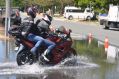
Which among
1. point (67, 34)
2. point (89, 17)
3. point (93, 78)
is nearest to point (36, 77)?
point (93, 78)

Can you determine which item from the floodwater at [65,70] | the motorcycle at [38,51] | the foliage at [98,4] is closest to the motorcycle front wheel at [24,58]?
the motorcycle at [38,51]

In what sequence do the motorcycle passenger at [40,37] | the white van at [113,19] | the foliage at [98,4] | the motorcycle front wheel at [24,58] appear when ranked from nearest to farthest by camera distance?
the motorcycle front wheel at [24,58], the motorcycle passenger at [40,37], the white van at [113,19], the foliage at [98,4]

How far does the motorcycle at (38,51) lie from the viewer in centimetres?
1308

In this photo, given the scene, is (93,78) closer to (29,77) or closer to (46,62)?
(29,77)

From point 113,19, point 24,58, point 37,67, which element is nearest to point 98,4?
point 113,19

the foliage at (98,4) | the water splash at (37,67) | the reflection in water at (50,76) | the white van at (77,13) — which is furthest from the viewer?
the white van at (77,13)

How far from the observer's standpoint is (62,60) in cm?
1386

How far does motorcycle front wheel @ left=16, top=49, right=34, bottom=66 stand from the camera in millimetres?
13039

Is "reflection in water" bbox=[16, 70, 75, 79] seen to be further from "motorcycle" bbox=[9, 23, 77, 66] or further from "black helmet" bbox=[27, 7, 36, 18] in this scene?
"black helmet" bbox=[27, 7, 36, 18]

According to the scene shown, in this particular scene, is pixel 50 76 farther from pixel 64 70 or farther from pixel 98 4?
pixel 98 4

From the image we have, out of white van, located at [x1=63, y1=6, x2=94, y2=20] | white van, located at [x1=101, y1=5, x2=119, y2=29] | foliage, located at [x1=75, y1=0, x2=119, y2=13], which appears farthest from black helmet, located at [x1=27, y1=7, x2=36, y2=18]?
white van, located at [x1=63, y1=6, x2=94, y2=20]

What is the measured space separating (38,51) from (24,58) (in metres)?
0.54

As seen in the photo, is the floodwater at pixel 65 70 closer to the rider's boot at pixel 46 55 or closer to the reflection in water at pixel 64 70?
the reflection in water at pixel 64 70

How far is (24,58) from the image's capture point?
1306cm
